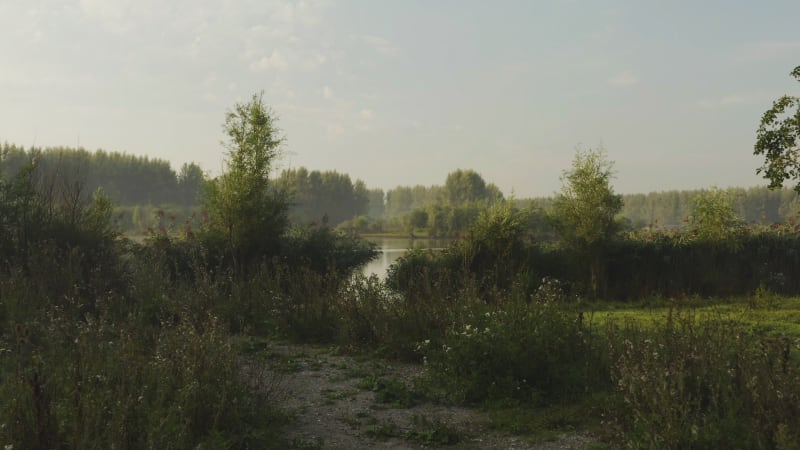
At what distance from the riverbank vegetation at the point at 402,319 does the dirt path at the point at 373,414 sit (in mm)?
273

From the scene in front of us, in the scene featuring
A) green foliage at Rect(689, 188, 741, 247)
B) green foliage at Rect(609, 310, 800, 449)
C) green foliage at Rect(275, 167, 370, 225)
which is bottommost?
green foliage at Rect(609, 310, 800, 449)

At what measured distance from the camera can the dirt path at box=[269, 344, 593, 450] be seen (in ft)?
19.0

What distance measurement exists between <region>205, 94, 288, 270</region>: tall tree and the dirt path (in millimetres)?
8146

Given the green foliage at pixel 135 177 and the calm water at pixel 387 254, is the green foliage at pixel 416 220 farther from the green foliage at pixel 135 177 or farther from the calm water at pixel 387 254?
the green foliage at pixel 135 177

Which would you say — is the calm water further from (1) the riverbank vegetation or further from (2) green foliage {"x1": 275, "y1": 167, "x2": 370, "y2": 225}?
(2) green foliage {"x1": 275, "y1": 167, "x2": 370, "y2": 225}

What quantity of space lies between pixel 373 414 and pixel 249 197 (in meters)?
11.3

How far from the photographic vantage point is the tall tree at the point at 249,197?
1669 centimetres

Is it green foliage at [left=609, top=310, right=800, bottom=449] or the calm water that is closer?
green foliage at [left=609, top=310, right=800, bottom=449]

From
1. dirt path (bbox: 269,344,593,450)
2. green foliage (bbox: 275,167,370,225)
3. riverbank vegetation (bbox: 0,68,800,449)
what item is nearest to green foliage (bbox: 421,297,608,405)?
riverbank vegetation (bbox: 0,68,800,449)

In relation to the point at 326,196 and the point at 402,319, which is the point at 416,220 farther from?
the point at 402,319

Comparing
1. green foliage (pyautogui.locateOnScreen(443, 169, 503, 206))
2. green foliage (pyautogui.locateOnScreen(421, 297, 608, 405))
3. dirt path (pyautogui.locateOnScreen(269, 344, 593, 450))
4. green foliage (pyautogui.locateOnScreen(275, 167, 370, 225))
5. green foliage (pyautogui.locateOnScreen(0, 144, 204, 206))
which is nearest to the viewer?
dirt path (pyautogui.locateOnScreen(269, 344, 593, 450))

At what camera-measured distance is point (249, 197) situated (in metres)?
16.9

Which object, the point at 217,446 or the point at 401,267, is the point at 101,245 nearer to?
the point at 401,267

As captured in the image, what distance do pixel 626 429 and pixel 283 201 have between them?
43.8 ft
